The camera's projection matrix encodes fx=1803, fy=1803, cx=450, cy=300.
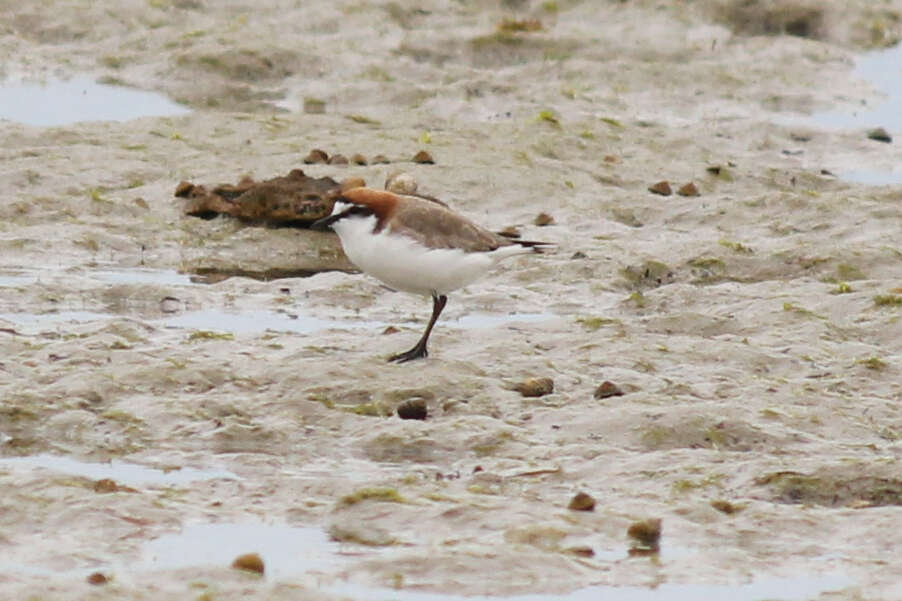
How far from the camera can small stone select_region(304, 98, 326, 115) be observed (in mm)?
19125

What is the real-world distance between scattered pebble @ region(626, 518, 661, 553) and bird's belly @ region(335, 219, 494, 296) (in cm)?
310

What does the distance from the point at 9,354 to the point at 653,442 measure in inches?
142

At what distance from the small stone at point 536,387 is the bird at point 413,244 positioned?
746mm

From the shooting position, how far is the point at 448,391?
9.63 metres

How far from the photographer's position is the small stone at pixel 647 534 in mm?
7352

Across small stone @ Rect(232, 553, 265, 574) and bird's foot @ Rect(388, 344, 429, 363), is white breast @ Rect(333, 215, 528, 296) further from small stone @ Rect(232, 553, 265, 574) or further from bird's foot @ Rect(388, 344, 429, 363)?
small stone @ Rect(232, 553, 265, 574)

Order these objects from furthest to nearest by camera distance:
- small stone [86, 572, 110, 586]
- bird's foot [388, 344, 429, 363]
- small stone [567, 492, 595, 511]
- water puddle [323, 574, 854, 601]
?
bird's foot [388, 344, 429, 363] < small stone [567, 492, 595, 511] < water puddle [323, 574, 854, 601] < small stone [86, 572, 110, 586]

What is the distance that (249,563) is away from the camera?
22.5ft

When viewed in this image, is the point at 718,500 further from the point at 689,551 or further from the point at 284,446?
the point at 284,446

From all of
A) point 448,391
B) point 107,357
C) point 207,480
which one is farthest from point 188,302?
point 207,480

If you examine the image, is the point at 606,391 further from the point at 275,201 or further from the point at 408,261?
the point at 275,201

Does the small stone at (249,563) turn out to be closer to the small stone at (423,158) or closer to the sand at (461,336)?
the sand at (461,336)

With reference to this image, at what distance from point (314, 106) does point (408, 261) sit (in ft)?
31.3

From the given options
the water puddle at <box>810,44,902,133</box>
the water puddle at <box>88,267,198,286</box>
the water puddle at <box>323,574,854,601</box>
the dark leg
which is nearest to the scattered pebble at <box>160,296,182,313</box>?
the water puddle at <box>88,267,198,286</box>
